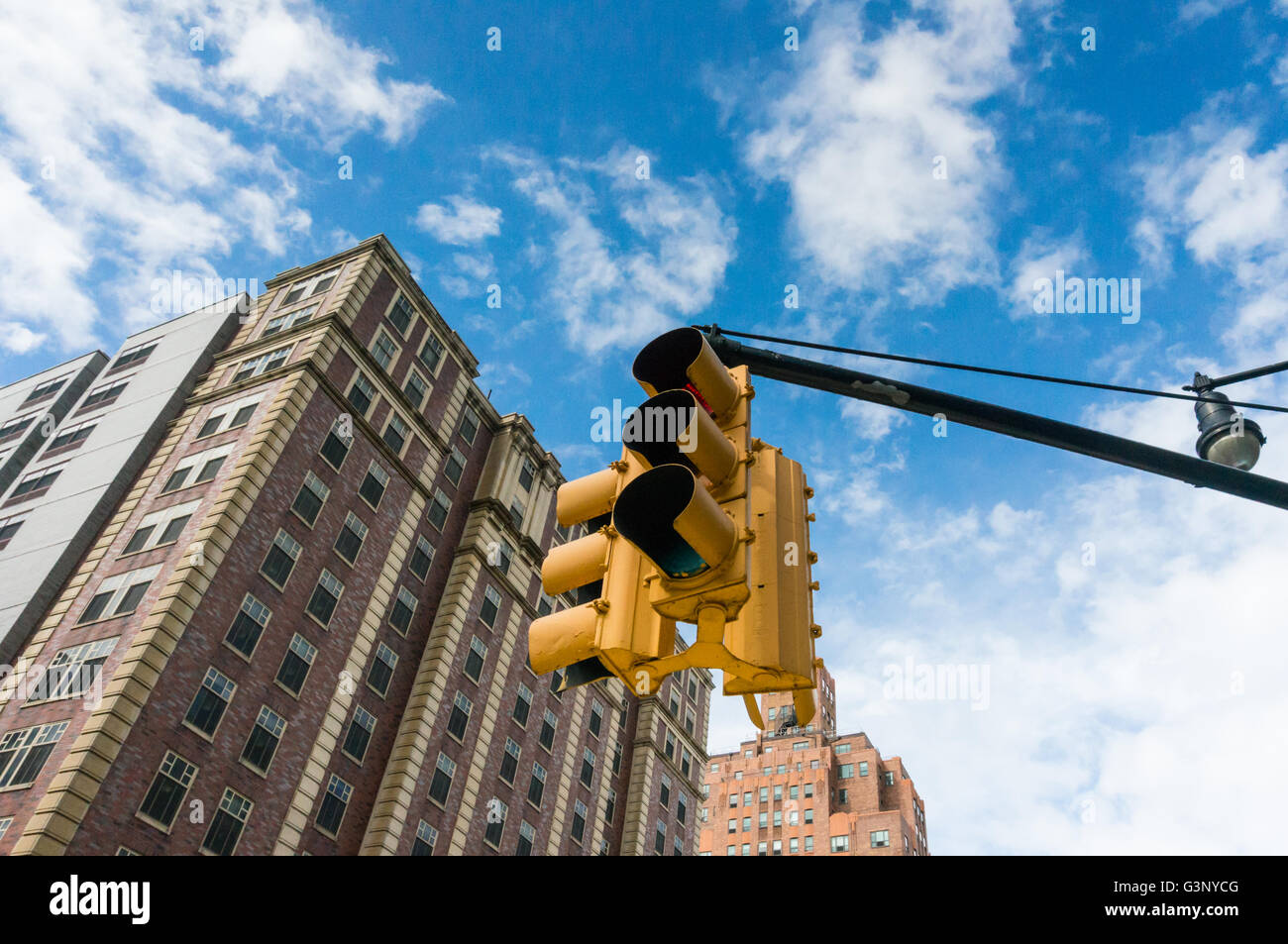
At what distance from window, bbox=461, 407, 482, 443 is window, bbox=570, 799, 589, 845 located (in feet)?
68.7

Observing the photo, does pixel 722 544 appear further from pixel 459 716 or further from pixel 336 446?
pixel 459 716

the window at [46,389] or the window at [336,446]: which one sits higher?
the window at [46,389]

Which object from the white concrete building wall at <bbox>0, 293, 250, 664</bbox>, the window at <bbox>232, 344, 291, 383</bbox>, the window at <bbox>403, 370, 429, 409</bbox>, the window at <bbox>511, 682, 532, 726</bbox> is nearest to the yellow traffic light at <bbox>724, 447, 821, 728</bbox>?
the white concrete building wall at <bbox>0, 293, 250, 664</bbox>

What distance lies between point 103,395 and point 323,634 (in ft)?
68.6

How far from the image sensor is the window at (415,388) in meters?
42.9

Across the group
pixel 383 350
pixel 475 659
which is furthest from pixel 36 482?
pixel 475 659

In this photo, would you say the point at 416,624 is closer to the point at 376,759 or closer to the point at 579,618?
the point at 376,759

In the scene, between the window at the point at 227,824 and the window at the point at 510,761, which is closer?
the window at the point at 227,824

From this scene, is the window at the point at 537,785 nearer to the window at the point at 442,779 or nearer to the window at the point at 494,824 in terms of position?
the window at the point at 494,824

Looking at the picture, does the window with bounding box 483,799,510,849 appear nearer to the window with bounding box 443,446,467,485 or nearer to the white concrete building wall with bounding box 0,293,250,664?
the window with bounding box 443,446,467,485

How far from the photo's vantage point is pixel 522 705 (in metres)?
43.8

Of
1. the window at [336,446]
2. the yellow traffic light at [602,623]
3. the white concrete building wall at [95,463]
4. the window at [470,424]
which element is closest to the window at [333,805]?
the white concrete building wall at [95,463]

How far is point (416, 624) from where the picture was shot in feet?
131

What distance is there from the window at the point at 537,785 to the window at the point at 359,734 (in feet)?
33.9
